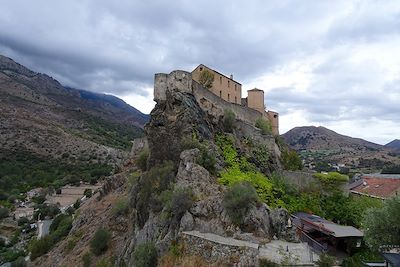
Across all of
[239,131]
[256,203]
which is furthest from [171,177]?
[239,131]

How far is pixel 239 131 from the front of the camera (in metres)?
29.9

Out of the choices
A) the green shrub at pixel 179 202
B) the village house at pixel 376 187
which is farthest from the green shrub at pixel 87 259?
the village house at pixel 376 187

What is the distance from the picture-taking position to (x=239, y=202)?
16.0 meters

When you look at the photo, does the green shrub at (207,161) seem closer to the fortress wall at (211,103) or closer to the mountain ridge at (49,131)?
the fortress wall at (211,103)

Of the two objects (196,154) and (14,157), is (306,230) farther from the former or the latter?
(14,157)

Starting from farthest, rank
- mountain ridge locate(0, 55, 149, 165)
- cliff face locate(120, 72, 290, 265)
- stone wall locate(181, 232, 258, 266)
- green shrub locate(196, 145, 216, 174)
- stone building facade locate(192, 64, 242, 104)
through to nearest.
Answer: mountain ridge locate(0, 55, 149, 165)
stone building facade locate(192, 64, 242, 104)
green shrub locate(196, 145, 216, 174)
cliff face locate(120, 72, 290, 265)
stone wall locate(181, 232, 258, 266)

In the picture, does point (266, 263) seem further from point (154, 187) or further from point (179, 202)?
point (154, 187)

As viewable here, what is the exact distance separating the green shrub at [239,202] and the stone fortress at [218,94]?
11.9 m

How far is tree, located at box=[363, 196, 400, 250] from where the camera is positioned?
15570 mm

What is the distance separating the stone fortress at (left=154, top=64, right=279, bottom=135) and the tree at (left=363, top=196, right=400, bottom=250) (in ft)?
47.3

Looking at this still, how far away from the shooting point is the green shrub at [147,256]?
16.6 m

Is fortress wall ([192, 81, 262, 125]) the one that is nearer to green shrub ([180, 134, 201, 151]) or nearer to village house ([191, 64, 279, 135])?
village house ([191, 64, 279, 135])

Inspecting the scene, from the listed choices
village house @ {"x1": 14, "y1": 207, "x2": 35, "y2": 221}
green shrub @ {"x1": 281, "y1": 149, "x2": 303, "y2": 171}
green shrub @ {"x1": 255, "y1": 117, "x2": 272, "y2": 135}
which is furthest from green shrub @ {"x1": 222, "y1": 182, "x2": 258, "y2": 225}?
village house @ {"x1": 14, "y1": 207, "x2": 35, "y2": 221}

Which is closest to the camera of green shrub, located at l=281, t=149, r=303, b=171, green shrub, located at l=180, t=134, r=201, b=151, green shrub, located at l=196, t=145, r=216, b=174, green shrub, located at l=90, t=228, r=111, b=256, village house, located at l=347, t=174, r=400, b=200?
green shrub, located at l=196, t=145, r=216, b=174
